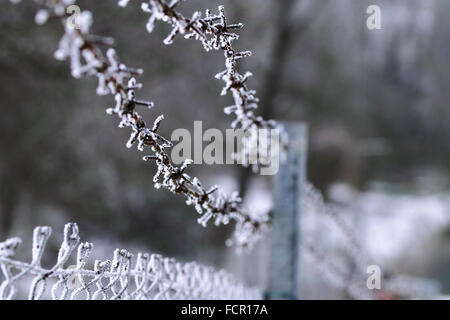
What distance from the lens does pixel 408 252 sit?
8164 millimetres

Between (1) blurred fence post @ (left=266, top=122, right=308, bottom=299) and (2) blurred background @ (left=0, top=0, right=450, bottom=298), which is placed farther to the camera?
(2) blurred background @ (left=0, top=0, right=450, bottom=298)

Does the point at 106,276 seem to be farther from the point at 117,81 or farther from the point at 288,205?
the point at 288,205

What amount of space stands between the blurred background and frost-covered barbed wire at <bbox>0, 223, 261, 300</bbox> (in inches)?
51.8

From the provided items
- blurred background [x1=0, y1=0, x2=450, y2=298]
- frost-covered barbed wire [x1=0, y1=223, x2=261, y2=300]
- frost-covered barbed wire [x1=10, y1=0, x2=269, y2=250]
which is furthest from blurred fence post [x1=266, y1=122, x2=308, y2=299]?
blurred background [x1=0, y1=0, x2=450, y2=298]

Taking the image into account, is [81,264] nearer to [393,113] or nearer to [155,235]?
[155,235]

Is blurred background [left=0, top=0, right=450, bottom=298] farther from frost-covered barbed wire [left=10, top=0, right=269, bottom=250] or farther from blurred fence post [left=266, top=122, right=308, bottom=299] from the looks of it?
frost-covered barbed wire [left=10, top=0, right=269, bottom=250]

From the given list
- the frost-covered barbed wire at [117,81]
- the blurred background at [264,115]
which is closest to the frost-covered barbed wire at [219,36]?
the frost-covered barbed wire at [117,81]

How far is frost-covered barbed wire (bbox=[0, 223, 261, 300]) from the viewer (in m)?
0.64

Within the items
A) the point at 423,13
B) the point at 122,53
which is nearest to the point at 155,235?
the point at 122,53

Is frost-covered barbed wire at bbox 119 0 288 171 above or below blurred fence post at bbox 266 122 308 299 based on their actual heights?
above

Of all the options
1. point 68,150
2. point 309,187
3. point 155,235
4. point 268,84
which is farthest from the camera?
point 268,84

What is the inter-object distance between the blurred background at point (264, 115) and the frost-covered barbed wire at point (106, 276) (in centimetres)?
131

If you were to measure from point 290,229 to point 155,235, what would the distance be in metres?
4.84
